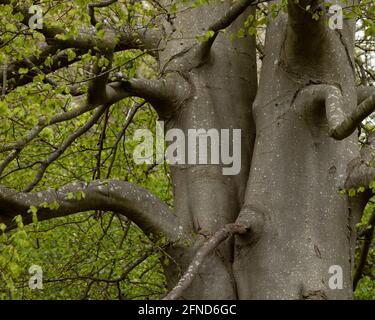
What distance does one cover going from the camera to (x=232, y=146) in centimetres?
721

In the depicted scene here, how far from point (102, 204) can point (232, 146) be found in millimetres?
1417

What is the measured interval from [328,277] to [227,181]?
51.2 inches

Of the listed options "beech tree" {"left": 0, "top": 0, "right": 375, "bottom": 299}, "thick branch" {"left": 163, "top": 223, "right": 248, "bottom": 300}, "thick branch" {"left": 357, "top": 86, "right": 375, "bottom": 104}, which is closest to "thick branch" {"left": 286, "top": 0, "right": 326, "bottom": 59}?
"beech tree" {"left": 0, "top": 0, "right": 375, "bottom": 299}

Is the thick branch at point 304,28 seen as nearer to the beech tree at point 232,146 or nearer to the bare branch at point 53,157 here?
the beech tree at point 232,146

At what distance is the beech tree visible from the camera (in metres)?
6.16

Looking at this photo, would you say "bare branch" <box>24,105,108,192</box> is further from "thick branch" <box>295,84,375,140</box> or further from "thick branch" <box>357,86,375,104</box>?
"thick branch" <box>357,86,375,104</box>

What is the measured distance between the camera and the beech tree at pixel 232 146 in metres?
6.16

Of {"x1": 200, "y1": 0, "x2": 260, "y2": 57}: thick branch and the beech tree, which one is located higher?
{"x1": 200, "y1": 0, "x2": 260, "y2": 57}: thick branch

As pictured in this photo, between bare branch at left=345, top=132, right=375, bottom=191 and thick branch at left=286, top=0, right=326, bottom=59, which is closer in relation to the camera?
thick branch at left=286, top=0, right=326, bottom=59

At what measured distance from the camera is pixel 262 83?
720 centimetres

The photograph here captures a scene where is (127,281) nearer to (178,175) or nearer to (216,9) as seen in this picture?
(178,175)

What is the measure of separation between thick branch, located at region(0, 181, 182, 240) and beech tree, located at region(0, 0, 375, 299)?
0.5 inches

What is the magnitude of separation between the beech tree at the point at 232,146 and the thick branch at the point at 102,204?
11mm
